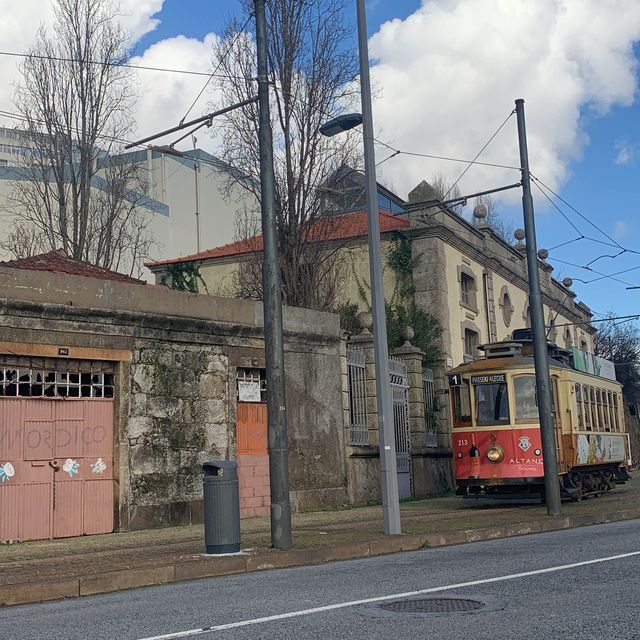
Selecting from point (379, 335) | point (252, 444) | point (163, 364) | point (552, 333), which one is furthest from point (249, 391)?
point (552, 333)

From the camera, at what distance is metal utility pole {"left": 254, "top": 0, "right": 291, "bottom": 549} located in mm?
12148

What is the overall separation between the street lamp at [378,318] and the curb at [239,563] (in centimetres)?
64

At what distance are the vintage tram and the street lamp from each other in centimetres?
654

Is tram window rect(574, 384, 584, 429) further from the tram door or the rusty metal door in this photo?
the rusty metal door

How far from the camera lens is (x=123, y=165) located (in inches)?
1194

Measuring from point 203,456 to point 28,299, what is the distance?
4.58 metres

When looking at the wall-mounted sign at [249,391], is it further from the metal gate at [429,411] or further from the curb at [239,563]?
the metal gate at [429,411]

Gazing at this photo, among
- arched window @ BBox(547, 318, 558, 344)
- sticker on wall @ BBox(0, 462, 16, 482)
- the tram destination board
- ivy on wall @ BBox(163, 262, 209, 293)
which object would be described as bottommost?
sticker on wall @ BBox(0, 462, 16, 482)

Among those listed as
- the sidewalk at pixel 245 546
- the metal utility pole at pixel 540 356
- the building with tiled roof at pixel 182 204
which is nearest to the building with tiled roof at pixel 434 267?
the metal utility pole at pixel 540 356

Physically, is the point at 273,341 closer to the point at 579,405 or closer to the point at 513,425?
the point at 513,425

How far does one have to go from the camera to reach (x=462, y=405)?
835 inches

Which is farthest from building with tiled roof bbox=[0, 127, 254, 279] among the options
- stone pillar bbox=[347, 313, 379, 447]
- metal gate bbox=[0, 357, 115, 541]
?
metal gate bbox=[0, 357, 115, 541]

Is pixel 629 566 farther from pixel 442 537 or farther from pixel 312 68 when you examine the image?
pixel 312 68

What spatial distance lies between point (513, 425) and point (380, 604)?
13.2 meters
